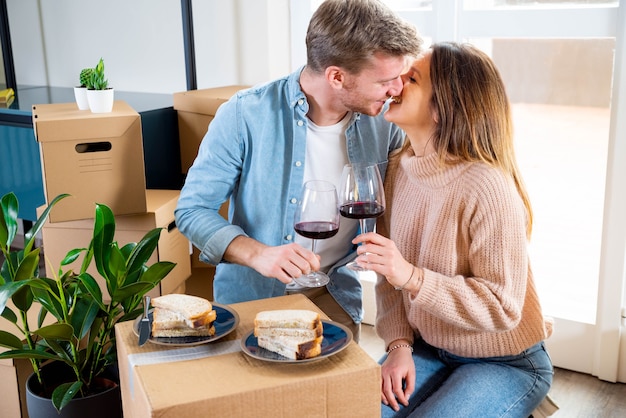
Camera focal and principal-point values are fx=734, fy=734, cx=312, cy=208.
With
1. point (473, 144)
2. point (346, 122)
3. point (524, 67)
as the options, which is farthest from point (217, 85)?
point (473, 144)

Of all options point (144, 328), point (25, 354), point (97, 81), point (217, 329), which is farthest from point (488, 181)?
point (97, 81)

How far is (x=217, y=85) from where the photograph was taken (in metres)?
3.25

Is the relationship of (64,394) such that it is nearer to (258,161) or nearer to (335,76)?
(258,161)

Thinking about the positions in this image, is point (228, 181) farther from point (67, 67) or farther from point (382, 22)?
point (67, 67)

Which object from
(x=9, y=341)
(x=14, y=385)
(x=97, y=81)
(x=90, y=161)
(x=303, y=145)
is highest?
(x=97, y=81)

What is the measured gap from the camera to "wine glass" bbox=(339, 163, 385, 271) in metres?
1.44

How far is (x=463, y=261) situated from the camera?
1.56 m

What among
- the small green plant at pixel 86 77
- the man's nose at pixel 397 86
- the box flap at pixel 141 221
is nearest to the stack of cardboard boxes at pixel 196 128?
the box flap at pixel 141 221

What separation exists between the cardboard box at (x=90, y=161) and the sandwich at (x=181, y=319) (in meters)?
1.12

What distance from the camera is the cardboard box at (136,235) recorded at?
2.34m

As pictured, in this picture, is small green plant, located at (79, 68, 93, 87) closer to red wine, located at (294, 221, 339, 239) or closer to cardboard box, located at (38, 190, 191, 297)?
cardboard box, located at (38, 190, 191, 297)

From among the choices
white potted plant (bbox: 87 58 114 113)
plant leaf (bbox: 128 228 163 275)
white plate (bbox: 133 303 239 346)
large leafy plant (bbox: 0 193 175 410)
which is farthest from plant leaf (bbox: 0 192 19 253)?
white plate (bbox: 133 303 239 346)

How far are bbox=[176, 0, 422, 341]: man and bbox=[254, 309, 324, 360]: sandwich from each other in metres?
0.44

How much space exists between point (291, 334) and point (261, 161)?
69 centimetres
